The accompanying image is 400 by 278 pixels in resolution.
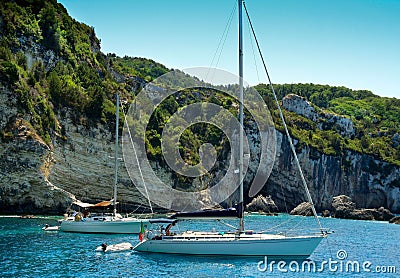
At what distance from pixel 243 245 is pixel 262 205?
6036 cm

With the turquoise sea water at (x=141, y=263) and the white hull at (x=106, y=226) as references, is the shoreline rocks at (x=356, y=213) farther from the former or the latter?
the white hull at (x=106, y=226)

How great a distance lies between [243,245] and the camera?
2528cm

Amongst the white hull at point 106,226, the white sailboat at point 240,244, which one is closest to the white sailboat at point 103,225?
the white hull at point 106,226

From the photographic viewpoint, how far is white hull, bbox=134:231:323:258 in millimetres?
25297

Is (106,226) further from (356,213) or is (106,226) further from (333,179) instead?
(333,179)

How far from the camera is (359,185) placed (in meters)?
98.2

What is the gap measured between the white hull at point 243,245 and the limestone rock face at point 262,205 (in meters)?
58.8

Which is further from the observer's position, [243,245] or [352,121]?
[352,121]

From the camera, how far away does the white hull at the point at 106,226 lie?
38625 mm

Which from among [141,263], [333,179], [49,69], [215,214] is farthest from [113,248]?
[333,179]

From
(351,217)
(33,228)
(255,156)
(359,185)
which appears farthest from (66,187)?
(359,185)

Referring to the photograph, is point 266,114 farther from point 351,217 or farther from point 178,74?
point 178,74

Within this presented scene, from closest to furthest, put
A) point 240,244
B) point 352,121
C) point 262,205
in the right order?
point 240,244 → point 262,205 → point 352,121

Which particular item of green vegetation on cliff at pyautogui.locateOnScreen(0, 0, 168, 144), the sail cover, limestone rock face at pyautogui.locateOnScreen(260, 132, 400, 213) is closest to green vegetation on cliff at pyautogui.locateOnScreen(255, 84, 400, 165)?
limestone rock face at pyautogui.locateOnScreen(260, 132, 400, 213)
